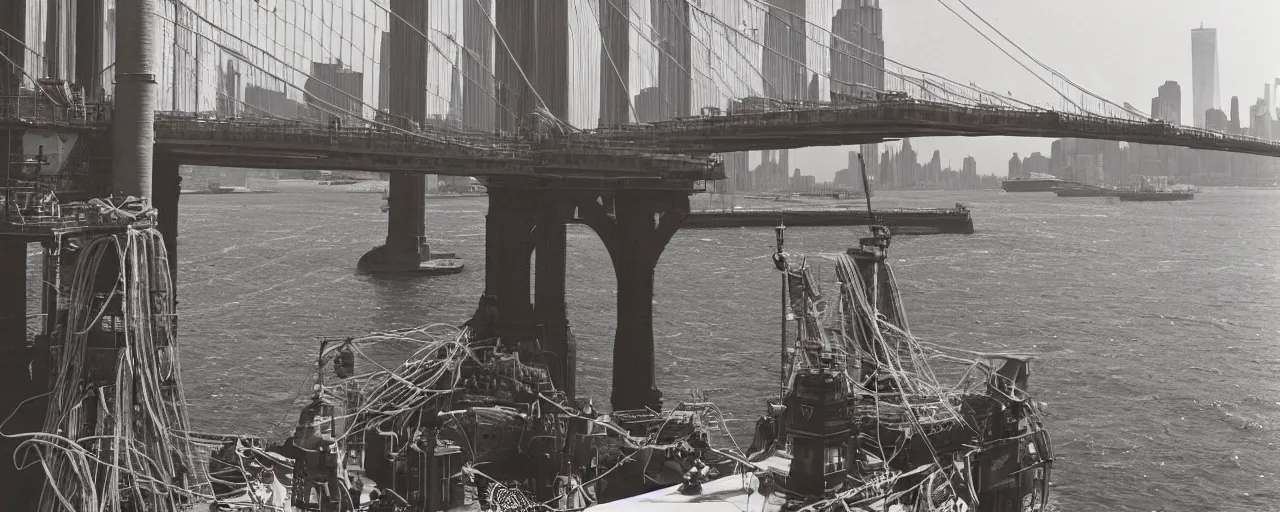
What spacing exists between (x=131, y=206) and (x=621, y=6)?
150ft

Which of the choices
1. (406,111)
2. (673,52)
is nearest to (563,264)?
(673,52)

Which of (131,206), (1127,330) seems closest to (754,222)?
(1127,330)

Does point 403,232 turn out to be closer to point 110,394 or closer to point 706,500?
point 706,500

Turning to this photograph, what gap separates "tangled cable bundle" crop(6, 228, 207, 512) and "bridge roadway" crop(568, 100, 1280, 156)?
26.2m

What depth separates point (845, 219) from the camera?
12762 centimetres

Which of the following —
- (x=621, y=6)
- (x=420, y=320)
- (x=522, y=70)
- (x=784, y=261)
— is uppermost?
(x=621, y=6)

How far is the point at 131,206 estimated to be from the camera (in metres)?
14.8

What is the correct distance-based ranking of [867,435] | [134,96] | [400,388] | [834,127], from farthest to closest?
[834,127] < [134,96] < [400,388] < [867,435]

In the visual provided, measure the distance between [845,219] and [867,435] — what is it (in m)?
108

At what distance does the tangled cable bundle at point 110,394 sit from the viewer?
13.7m

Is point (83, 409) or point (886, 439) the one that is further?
point (886, 439)

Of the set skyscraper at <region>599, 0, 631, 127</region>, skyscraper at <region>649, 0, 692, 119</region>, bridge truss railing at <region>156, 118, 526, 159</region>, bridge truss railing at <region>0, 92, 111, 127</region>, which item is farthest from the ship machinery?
skyscraper at <region>649, 0, 692, 119</region>

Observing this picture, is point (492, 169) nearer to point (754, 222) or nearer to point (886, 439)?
point (886, 439)

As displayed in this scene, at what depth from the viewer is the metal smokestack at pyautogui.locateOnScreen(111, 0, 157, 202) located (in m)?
24.3
